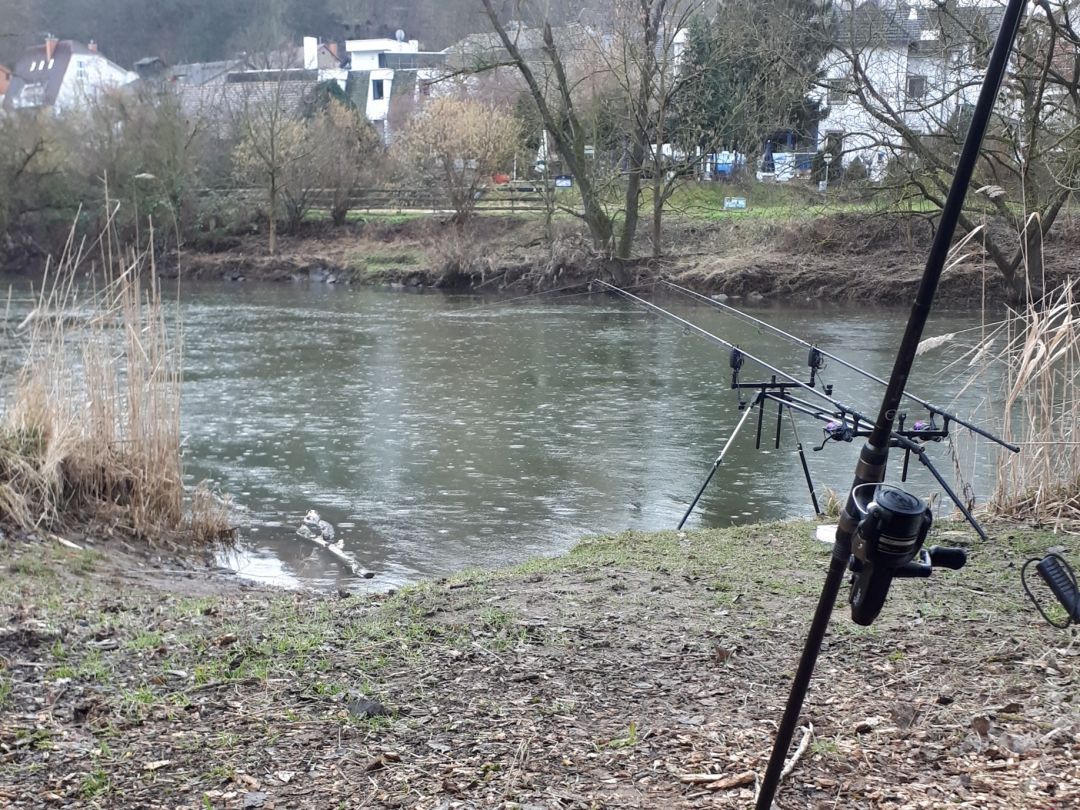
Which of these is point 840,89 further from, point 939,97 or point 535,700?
point 535,700

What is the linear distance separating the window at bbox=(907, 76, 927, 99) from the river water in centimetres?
389

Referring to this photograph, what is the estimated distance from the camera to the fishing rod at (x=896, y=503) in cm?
189

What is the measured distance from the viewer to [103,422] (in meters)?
7.38

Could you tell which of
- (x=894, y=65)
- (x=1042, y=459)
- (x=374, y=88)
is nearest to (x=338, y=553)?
(x=1042, y=459)

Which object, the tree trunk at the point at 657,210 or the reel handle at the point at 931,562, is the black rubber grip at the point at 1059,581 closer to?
the reel handle at the point at 931,562

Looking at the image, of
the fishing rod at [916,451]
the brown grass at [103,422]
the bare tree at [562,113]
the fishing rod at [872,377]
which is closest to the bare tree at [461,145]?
the bare tree at [562,113]

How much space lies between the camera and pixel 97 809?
270cm

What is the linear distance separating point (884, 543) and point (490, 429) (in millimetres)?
10542

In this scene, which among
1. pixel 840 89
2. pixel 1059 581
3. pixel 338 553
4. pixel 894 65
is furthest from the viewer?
pixel 894 65

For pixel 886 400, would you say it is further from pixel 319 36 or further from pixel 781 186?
pixel 319 36

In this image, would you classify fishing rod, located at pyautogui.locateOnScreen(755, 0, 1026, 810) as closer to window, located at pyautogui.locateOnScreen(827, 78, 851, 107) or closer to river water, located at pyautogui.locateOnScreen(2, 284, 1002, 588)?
river water, located at pyautogui.locateOnScreen(2, 284, 1002, 588)

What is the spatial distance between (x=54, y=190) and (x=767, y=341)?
75.4 feet

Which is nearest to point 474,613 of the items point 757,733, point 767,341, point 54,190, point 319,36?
point 757,733

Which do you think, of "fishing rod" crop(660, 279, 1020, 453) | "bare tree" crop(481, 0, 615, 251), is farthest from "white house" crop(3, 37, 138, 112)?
"fishing rod" crop(660, 279, 1020, 453)
